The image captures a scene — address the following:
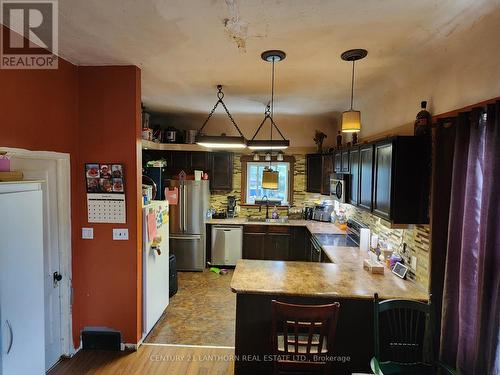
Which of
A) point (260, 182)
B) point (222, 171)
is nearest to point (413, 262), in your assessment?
point (260, 182)

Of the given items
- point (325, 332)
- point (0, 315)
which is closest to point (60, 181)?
point (0, 315)

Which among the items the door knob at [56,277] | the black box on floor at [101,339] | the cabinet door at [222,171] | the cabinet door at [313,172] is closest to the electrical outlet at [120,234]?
the door knob at [56,277]

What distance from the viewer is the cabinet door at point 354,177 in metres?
3.44

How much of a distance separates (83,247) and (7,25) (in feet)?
6.32

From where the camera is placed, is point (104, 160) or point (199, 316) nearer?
point (104, 160)

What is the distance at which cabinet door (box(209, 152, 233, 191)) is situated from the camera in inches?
228

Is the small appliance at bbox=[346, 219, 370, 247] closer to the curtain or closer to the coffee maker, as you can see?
the curtain

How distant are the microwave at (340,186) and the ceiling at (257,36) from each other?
112cm

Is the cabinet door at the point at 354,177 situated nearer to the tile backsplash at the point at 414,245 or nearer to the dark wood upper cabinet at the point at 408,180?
the tile backsplash at the point at 414,245

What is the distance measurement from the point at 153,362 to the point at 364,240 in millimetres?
2645

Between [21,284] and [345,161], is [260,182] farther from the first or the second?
[21,284]

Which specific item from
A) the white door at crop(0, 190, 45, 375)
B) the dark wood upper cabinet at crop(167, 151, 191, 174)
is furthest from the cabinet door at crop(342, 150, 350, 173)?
the white door at crop(0, 190, 45, 375)

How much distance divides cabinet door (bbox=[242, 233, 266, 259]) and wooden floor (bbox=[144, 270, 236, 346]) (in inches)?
26.2

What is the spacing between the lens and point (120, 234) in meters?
2.99
